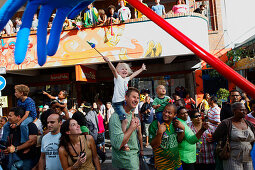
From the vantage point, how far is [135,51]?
959cm

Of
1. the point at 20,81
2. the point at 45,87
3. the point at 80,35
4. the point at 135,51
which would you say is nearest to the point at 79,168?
the point at 135,51

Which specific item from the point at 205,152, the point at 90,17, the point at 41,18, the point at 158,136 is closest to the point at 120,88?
the point at 158,136

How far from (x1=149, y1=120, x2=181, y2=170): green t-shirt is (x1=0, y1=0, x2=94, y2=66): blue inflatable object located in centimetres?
179

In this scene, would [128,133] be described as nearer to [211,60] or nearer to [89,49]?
[211,60]

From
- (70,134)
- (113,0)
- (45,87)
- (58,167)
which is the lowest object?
(58,167)

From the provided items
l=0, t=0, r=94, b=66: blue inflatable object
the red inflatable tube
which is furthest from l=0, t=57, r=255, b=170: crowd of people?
the red inflatable tube

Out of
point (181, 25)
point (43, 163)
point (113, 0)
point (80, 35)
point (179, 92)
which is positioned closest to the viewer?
point (43, 163)

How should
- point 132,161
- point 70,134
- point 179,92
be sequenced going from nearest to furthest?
point 132,161 → point 70,134 → point 179,92

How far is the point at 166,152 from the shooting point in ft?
9.51

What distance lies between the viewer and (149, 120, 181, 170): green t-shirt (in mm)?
2895

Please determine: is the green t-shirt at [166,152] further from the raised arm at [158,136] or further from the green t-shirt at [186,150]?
the green t-shirt at [186,150]

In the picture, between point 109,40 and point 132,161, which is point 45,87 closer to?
point 109,40

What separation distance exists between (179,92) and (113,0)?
6440mm

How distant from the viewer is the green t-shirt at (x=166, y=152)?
114 inches
